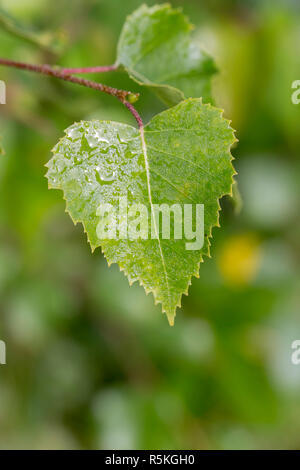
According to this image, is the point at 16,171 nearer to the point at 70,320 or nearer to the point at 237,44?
the point at 70,320

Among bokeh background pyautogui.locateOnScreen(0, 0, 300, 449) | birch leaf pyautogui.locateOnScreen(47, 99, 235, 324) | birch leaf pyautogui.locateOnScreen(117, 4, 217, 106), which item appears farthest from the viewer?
bokeh background pyautogui.locateOnScreen(0, 0, 300, 449)

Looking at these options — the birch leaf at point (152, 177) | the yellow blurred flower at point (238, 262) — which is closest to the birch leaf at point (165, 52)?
the birch leaf at point (152, 177)

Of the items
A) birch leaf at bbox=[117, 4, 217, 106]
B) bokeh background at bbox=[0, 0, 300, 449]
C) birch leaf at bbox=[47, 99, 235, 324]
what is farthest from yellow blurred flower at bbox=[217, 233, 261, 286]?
birch leaf at bbox=[47, 99, 235, 324]

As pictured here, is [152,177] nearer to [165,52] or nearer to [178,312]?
[165,52]

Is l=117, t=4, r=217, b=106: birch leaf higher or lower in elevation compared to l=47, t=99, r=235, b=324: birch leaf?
higher

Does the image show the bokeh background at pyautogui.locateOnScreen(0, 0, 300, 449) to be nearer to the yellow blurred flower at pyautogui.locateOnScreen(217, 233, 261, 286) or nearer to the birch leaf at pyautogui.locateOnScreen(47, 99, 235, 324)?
the yellow blurred flower at pyautogui.locateOnScreen(217, 233, 261, 286)

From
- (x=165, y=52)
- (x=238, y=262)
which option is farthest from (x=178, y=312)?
(x=165, y=52)

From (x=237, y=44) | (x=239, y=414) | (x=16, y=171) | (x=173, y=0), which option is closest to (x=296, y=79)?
(x=237, y=44)
